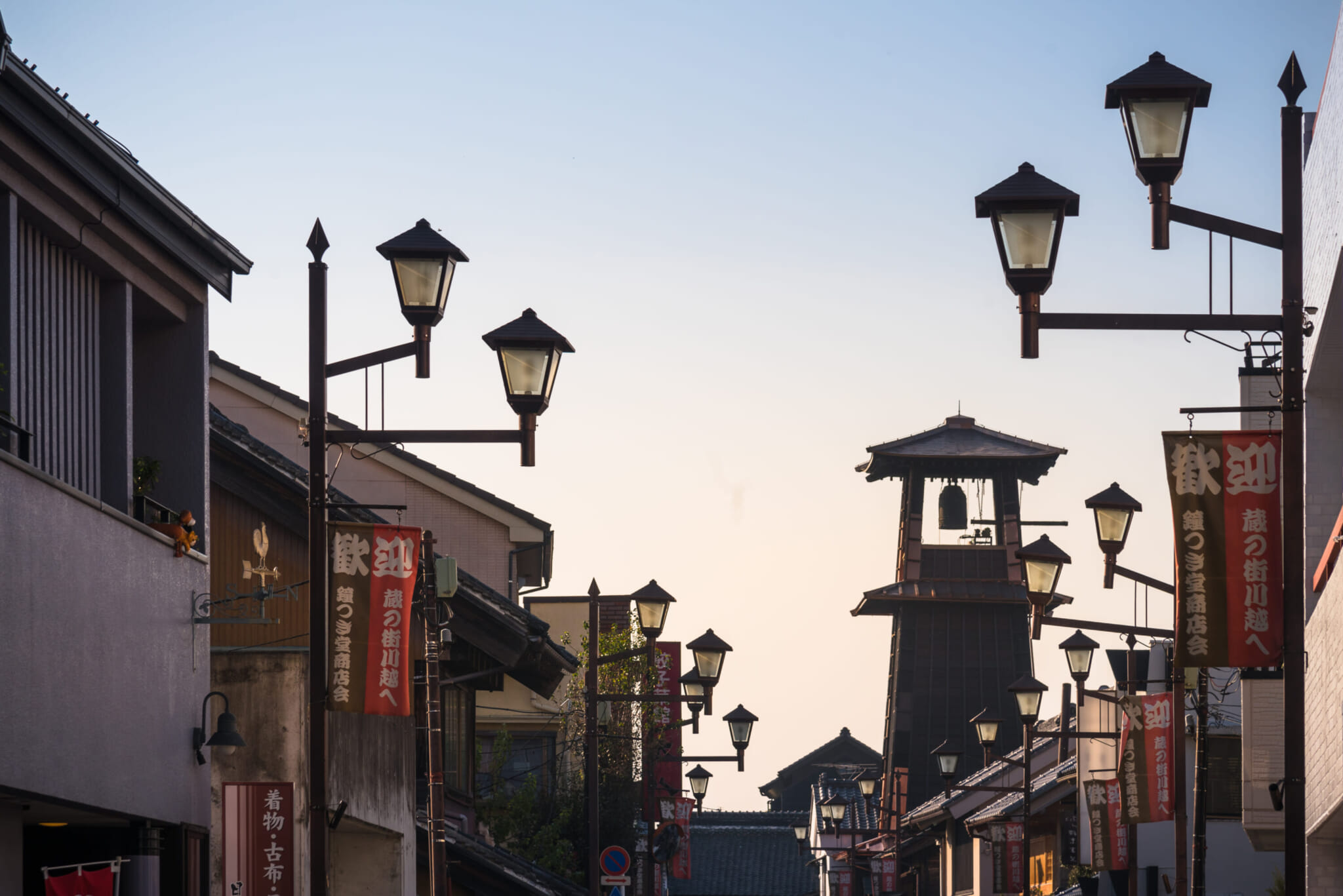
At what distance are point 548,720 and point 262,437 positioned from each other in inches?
398

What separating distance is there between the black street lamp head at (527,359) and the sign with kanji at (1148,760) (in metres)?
12.1

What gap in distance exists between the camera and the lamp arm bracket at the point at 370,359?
13219mm

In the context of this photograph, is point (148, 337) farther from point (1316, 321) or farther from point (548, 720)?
point (548, 720)

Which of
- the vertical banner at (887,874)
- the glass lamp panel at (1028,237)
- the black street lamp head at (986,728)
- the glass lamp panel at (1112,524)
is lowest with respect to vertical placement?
the vertical banner at (887,874)

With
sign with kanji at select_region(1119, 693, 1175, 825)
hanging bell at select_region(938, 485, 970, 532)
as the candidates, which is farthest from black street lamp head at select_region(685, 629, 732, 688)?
hanging bell at select_region(938, 485, 970, 532)

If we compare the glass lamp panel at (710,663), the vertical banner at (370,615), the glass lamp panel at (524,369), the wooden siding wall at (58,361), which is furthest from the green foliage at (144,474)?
the glass lamp panel at (710,663)

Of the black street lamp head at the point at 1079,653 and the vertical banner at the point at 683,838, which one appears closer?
the black street lamp head at the point at 1079,653

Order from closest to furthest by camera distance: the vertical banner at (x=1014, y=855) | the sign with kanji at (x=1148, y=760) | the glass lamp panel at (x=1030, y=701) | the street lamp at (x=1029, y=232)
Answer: the street lamp at (x=1029, y=232)
the sign with kanji at (x=1148, y=760)
the glass lamp panel at (x=1030, y=701)
the vertical banner at (x=1014, y=855)

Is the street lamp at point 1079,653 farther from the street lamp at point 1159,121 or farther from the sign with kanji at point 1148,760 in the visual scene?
the street lamp at point 1159,121

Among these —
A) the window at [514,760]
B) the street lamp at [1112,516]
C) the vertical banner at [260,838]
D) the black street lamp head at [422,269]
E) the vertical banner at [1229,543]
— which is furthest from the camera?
the window at [514,760]

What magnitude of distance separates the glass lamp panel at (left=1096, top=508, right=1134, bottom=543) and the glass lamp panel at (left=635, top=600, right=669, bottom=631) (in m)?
8.82

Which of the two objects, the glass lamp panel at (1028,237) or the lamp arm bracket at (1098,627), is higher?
the glass lamp panel at (1028,237)

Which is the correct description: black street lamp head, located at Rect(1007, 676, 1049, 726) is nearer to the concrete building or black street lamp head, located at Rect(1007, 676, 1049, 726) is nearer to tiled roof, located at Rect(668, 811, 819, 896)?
the concrete building

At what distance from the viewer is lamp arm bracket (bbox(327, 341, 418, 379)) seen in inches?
520
